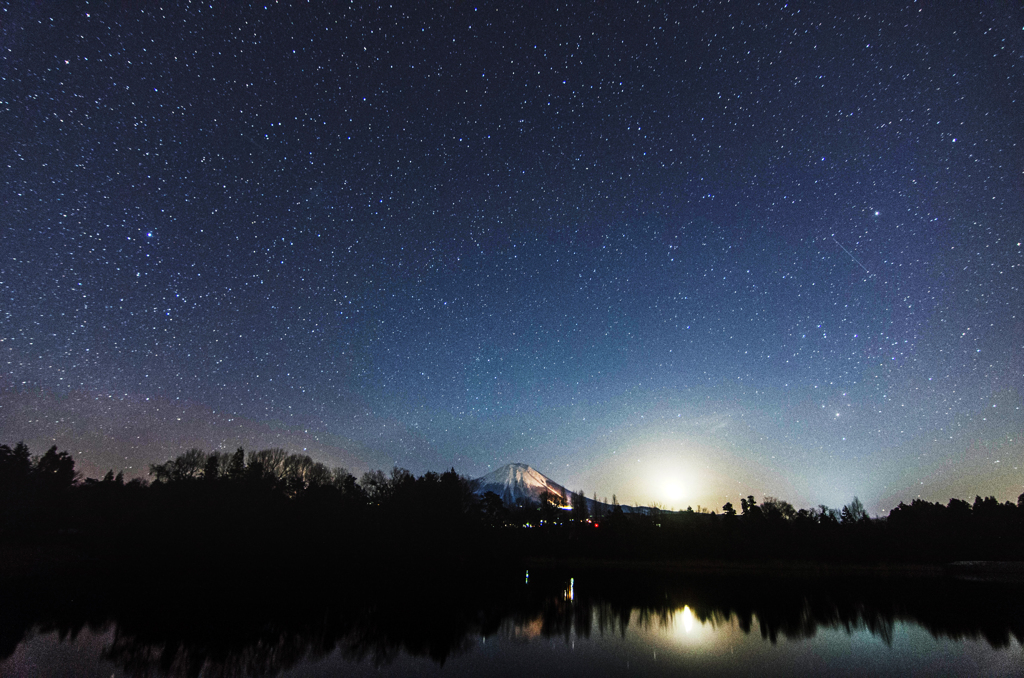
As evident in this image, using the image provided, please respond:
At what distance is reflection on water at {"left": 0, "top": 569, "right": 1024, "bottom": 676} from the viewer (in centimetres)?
1566

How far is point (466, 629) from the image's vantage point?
2125cm

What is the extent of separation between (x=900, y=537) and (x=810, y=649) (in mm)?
75744

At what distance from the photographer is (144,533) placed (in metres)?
48.0

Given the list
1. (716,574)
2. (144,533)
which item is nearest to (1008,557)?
(716,574)

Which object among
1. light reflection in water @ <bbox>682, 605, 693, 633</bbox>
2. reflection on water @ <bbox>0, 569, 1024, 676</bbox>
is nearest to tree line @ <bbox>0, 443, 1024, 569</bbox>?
reflection on water @ <bbox>0, 569, 1024, 676</bbox>

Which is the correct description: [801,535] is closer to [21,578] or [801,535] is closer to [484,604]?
[484,604]

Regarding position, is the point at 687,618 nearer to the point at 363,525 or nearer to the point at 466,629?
the point at 466,629

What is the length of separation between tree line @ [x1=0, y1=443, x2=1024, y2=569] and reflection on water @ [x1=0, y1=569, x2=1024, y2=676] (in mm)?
19579

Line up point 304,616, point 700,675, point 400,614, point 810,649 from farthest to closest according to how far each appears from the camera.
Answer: point 400,614
point 304,616
point 810,649
point 700,675

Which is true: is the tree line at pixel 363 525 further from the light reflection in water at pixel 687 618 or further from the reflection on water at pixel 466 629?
the light reflection in water at pixel 687 618

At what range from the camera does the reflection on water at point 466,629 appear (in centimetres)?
1566

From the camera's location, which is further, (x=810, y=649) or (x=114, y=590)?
(x=114, y=590)

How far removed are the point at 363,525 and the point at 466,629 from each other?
3804 centimetres

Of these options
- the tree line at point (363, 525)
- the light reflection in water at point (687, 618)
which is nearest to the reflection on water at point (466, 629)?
the light reflection in water at point (687, 618)
